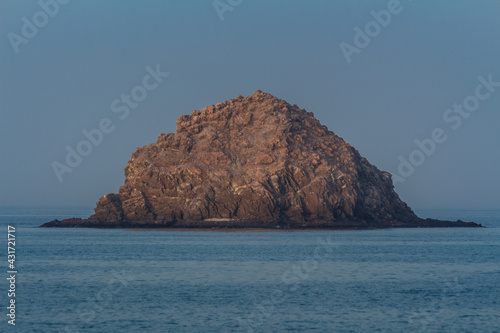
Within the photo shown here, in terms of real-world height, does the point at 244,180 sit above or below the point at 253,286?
above

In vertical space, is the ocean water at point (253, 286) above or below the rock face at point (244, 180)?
below

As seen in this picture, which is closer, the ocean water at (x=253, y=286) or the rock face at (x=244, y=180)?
the ocean water at (x=253, y=286)

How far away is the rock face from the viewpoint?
320 ft

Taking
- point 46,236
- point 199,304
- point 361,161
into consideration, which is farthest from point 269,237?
point 199,304

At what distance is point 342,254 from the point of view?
62875 millimetres

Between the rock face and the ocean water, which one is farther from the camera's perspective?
the rock face

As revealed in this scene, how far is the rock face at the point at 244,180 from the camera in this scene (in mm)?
97438

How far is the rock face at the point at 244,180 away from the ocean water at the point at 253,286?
69.4ft

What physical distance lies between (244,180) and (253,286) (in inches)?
2164

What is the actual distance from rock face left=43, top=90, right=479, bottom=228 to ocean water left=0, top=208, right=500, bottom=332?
21167 mm

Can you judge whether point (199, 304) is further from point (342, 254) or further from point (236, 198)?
point (236, 198)

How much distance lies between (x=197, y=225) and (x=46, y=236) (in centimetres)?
1978

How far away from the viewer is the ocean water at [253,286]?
107 feet

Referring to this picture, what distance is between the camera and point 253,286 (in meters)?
43.2
